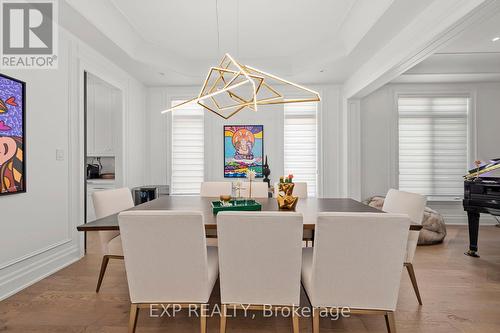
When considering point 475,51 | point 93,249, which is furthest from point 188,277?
point 475,51

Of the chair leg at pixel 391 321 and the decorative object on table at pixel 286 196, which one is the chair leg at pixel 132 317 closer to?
the decorative object on table at pixel 286 196

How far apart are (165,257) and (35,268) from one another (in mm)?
1887

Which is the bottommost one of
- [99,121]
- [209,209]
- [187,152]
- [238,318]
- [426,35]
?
[238,318]

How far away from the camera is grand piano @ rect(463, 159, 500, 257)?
264cm

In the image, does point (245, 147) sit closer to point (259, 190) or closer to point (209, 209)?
point (259, 190)

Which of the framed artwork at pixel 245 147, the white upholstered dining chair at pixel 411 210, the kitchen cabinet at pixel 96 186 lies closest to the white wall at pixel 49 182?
the kitchen cabinet at pixel 96 186

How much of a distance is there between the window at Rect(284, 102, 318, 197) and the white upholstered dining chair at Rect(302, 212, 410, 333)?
3331mm

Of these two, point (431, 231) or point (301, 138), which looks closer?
point (431, 231)

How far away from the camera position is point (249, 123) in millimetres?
4676

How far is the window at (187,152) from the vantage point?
15.8ft

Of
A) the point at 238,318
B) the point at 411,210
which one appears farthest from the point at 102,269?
the point at 411,210

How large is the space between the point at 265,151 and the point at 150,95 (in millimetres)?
2413

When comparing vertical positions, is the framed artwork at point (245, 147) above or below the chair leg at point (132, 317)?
above

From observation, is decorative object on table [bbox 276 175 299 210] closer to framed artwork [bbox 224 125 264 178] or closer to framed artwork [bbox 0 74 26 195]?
framed artwork [bbox 0 74 26 195]
